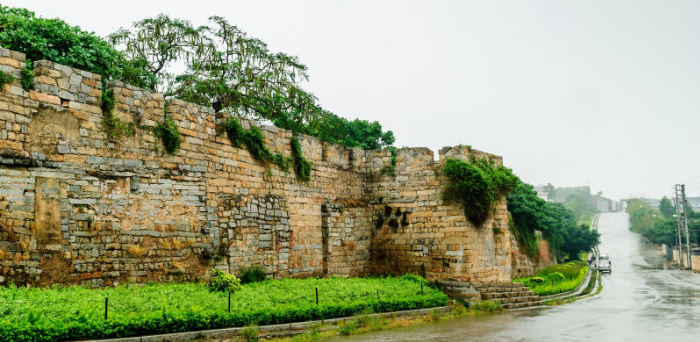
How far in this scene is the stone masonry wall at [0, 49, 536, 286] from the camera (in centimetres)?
926

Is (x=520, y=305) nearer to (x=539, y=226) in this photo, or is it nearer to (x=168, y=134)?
(x=168, y=134)

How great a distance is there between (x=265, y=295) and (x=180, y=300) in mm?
2013

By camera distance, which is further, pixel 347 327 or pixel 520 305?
pixel 520 305

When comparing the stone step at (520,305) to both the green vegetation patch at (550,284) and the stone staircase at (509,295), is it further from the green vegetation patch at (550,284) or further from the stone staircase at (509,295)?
the green vegetation patch at (550,284)

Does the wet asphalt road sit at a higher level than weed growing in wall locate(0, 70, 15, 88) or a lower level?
lower

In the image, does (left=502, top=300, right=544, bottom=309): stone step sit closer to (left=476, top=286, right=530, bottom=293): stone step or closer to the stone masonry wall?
(left=476, top=286, right=530, bottom=293): stone step

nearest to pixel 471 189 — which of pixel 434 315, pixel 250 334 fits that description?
pixel 434 315

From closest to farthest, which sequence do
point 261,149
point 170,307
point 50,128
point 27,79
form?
point 170,307
point 27,79
point 50,128
point 261,149

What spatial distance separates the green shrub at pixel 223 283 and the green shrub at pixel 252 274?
4.00 ft

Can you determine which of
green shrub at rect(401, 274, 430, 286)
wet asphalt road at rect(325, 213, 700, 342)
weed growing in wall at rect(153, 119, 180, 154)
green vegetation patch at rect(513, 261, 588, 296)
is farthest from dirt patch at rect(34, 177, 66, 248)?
green vegetation patch at rect(513, 261, 588, 296)

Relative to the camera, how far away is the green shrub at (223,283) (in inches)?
439

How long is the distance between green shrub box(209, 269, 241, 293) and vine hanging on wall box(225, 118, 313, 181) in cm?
323

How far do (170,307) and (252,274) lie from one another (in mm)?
4207

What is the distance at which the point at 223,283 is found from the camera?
36.8 feet
